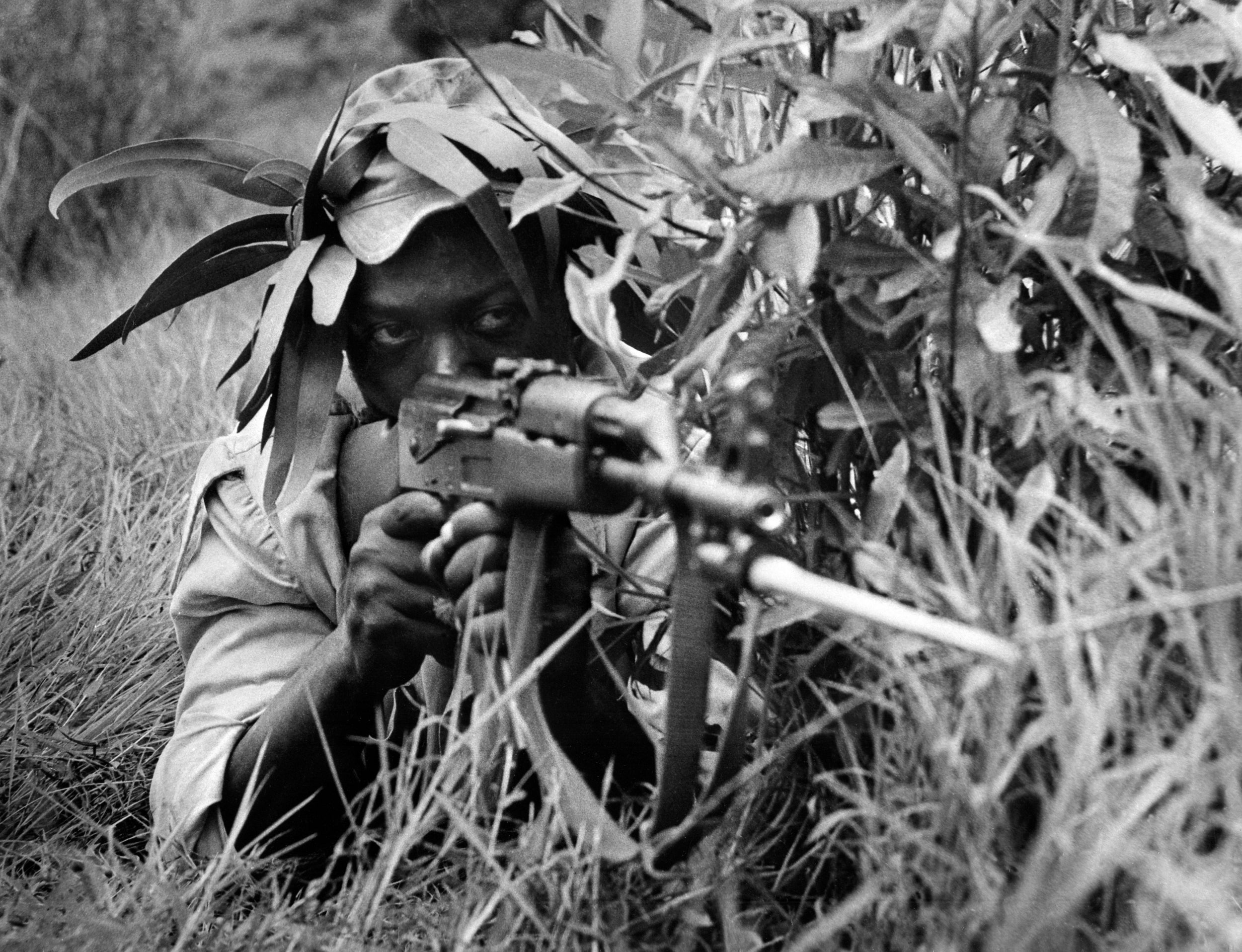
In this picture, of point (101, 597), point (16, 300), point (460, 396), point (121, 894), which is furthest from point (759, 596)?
point (16, 300)

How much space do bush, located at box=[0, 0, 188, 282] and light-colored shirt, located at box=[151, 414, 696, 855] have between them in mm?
2671

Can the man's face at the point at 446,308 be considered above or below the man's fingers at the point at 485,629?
above

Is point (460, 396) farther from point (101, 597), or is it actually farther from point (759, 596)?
point (101, 597)

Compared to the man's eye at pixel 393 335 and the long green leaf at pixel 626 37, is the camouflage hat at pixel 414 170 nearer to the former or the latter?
the man's eye at pixel 393 335

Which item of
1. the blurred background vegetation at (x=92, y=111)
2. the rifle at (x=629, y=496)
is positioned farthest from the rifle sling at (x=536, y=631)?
the blurred background vegetation at (x=92, y=111)

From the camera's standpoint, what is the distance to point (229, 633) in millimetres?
1966

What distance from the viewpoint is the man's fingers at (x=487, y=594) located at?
4.62ft

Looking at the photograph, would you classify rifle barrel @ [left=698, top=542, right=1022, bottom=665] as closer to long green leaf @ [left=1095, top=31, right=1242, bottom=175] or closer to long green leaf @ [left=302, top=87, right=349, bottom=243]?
long green leaf @ [left=1095, top=31, right=1242, bottom=175]

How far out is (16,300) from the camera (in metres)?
3.83

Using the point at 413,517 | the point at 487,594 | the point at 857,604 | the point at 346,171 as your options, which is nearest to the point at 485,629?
the point at 487,594

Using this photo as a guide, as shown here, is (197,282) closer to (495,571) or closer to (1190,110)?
(495,571)

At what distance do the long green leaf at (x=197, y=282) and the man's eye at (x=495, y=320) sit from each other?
0.34 metres

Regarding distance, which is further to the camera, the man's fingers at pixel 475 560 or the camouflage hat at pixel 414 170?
the camouflage hat at pixel 414 170

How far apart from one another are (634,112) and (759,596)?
47 cm
